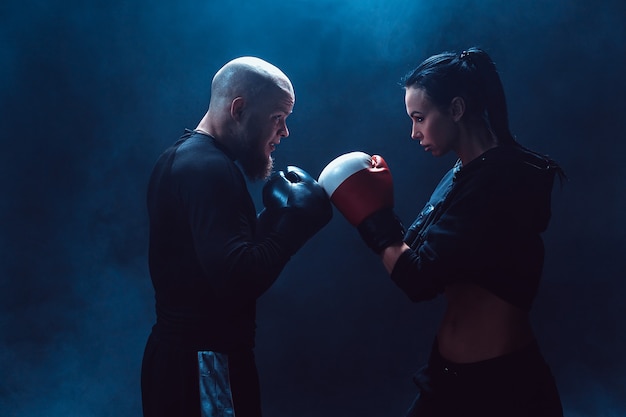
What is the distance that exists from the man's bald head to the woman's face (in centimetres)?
45

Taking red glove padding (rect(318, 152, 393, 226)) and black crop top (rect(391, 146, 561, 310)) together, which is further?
red glove padding (rect(318, 152, 393, 226))

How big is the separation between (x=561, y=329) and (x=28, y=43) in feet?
10.5

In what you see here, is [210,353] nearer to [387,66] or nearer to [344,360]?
[344,360]

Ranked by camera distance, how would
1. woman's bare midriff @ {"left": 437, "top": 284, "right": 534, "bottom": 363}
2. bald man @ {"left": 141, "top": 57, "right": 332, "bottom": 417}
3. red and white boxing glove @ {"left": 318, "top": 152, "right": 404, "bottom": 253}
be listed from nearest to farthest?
bald man @ {"left": 141, "top": 57, "right": 332, "bottom": 417} < woman's bare midriff @ {"left": 437, "top": 284, "right": 534, "bottom": 363} < red and white boxing glove @ {"left": 318, "top": 152, "right": 404, "bottom": 253}

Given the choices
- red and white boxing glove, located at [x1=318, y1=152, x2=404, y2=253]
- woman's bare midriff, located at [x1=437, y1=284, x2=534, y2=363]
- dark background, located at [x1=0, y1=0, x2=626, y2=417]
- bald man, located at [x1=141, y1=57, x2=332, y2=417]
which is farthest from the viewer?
dark background, located at [x1=0, y1=0, x2=626, y2=417]

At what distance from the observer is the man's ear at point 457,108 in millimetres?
1630

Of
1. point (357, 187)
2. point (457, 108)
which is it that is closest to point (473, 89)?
point (457, 108)

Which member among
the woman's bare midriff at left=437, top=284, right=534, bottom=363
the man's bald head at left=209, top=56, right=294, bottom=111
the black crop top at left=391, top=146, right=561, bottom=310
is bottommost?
the woman's bare midriff at left=437, top=284, right=534, bottom=363

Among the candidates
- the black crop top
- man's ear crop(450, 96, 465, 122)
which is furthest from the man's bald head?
the black crop top

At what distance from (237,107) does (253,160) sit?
18 cm

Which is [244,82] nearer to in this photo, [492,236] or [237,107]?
[237,107]

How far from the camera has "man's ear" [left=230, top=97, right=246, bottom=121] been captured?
166cm

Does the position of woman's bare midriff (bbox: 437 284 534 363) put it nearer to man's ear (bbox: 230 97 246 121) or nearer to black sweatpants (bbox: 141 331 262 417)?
black sweatpants (bbox: 141 331 262 417)

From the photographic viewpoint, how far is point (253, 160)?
1.73m
